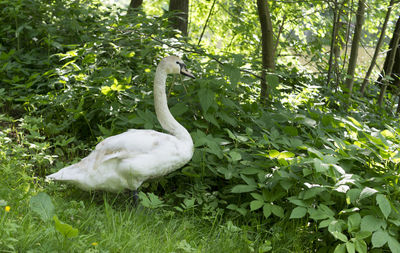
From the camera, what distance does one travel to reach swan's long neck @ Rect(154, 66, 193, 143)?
3.81 m

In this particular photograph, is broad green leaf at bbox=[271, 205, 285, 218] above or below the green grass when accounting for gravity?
above

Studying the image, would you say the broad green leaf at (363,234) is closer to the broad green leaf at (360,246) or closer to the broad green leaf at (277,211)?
the broad green leaf at (360,246)

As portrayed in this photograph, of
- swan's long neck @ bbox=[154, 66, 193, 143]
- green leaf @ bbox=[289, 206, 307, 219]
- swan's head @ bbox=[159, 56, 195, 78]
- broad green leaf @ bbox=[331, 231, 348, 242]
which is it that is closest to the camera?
broad green leaf @ bbox=[331, 231, 348, 242]

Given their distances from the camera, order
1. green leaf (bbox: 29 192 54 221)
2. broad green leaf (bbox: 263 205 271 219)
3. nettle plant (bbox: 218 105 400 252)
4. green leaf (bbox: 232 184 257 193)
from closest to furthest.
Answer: green leaf (bbox: 29 192 54 221) < nettle plant (bbox: 218 105 400 252) < broad green leaf (bbox: 263 205 271 219) < green leaf (bbox: 232 184 257 193)

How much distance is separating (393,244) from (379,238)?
0.30 feet

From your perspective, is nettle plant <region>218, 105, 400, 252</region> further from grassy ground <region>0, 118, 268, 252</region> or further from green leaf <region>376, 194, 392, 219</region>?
grassy ground <region>0, 118, 268, 252</region>

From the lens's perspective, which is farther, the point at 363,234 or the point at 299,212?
the point at 299,212

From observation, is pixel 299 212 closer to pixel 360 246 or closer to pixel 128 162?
pixel 360 246

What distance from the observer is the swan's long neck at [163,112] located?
3.81 meters

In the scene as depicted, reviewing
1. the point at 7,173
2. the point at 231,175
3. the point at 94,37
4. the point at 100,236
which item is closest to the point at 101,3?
the point at 94,37

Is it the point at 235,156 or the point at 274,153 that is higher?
the point at 274,153

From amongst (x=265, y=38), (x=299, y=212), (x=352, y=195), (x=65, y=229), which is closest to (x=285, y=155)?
(x=299, y=212)

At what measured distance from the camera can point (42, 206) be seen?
2.86 metres

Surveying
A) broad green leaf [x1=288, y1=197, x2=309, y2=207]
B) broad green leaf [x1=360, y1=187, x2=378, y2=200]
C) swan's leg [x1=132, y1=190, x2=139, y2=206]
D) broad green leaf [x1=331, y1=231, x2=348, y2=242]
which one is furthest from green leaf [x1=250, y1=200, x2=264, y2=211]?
swan's leg [x1=132, y1=190, x2=139, y2=206]
